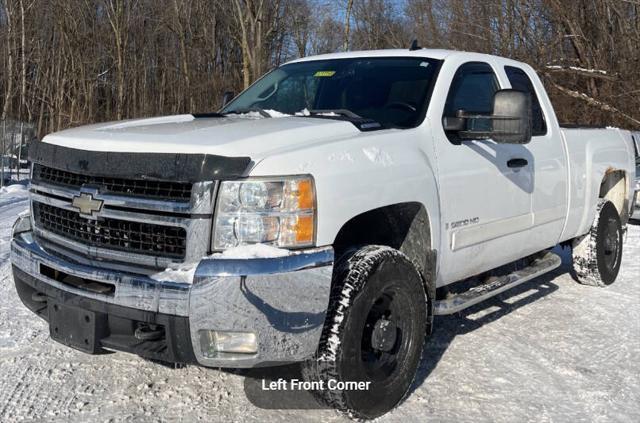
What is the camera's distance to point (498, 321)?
489 centimetres

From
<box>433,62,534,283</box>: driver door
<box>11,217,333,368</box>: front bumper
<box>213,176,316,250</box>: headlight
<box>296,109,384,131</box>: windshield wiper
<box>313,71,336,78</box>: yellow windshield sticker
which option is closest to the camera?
<box>11,217,333,368</box>: front bumper

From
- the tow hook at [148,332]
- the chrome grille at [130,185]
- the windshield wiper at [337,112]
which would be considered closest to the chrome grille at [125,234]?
the chrome grille at [130,185]

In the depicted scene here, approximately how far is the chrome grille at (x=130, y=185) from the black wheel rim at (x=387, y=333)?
1.05 metres

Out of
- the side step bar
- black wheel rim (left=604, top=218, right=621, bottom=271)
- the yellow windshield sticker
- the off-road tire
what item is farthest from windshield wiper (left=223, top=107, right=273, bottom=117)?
black wheel rim (left=604, top=218, right=621, bottom=271)

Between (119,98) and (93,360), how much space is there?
76.8 feet

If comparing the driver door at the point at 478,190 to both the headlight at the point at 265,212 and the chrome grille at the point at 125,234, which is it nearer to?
the headlight at the point at 265,212

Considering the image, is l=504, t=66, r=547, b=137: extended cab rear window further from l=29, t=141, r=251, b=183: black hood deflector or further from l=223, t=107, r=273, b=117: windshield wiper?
l=29, t=141, r=251, b=183: black hood deflector

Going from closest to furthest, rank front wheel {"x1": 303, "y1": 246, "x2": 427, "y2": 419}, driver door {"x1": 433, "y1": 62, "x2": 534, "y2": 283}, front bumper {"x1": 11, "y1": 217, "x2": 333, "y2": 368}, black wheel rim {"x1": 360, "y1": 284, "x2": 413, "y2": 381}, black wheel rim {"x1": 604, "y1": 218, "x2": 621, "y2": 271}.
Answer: front bumper {"x1": 11, "y1": 217, "x2": 333, "y2": 368} → front wheel {"x1": 303, "y1": 246, "x2": 427, "y2": 419} → black wheel rim {"x1": 360, "y1": 284, "x2": 413, "y2": 381} → driver door {"x1": 433, "y1": 62, "x2": 534, "y2": 283} → black wheel rim {"x1": 604, "y1": 218, "x2": 621, "y2": 271}

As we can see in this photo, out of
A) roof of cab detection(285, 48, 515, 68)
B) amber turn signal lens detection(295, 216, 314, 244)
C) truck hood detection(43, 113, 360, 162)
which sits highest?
roof of cab detection(285, 48, 515, 68)

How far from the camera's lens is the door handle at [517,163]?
13.9ft

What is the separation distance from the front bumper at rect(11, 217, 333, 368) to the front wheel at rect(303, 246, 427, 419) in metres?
0.14

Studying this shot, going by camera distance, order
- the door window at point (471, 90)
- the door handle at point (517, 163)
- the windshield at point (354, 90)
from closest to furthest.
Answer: the windshield at point (354, 90)
the door window at point (471, 90)
the door handle at point (517, 163)

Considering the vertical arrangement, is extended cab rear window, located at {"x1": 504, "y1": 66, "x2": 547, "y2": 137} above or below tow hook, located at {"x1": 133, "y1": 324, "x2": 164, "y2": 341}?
above

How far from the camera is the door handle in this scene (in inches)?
167
